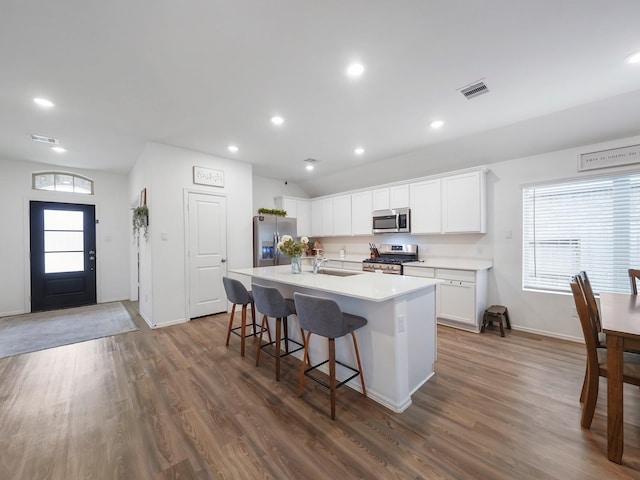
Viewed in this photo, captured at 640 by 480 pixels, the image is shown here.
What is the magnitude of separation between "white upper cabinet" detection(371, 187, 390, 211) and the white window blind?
2.11 metres

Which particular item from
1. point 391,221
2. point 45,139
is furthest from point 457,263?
point 45,139

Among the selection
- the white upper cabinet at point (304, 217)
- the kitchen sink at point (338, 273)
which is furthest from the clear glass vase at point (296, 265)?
the white upper cabinet at point (304, 217)

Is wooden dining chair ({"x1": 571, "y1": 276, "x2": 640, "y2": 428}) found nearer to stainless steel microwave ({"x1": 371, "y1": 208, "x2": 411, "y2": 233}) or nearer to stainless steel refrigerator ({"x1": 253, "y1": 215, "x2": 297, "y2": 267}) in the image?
stainless steel microwave ({"x1": 371, "y1": 208, "x2": 411, "y2": 233})

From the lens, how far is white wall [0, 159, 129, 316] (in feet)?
15.4

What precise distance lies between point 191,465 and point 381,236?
4.70 m

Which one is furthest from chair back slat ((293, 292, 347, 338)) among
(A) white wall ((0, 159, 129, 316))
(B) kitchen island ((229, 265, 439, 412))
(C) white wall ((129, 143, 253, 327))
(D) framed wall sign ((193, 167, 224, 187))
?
(A) white wall ((0, 159, 129, 316))

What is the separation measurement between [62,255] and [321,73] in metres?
6.06

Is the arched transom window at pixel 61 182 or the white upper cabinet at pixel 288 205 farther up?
the arched transom window at pixel 61 182

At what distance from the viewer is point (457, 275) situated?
3.82 meters

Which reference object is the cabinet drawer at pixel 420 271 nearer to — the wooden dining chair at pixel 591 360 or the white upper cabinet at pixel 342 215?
the white upper cabinet at pixel 342 215

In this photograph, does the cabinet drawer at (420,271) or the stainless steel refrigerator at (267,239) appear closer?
the cabinet drawer at (420,271)

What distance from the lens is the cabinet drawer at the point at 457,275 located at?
3678 mm

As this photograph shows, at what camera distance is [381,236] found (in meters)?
5.57

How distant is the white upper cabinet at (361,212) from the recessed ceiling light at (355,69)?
3.16 metres
